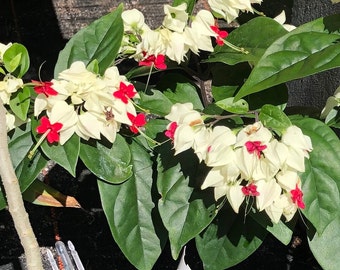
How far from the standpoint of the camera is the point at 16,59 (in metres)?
1.24

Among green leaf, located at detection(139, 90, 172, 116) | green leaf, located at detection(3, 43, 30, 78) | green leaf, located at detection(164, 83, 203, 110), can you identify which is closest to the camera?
green leaf, located at detection(3, 43, 30, 78)

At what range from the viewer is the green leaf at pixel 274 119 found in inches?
45.5

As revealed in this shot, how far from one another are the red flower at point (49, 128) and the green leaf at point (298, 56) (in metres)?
0.32

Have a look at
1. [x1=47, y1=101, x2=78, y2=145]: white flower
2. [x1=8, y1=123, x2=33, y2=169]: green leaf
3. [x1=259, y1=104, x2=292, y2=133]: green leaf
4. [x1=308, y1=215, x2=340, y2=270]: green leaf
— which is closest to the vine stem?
[x1=47, y1=101, x2=78, y2=145]: white flower

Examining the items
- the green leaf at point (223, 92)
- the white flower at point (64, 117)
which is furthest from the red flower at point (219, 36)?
the white flower at point (64, 117)

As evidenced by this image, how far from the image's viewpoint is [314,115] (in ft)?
4.69

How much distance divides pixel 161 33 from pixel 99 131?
0.22m

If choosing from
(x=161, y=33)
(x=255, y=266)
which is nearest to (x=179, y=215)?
(x=161, y=33)

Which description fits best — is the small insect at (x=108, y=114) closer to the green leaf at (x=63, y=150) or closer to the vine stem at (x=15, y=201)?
the green leaf at (x=63, y=150)

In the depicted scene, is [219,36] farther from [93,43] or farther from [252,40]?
[93,43]

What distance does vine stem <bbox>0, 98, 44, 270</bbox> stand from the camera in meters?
1.02

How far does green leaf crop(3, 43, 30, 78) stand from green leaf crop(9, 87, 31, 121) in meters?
0.04

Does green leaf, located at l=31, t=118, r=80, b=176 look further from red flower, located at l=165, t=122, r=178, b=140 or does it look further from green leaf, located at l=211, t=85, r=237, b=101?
green leaf, located at l=211, t=85, r=237, b=101

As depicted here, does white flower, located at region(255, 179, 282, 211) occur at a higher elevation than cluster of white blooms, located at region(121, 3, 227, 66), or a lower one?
lower
